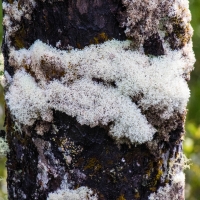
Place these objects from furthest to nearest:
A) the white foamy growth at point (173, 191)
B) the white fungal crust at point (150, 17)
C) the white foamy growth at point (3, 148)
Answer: the white foamy growth at point (3, 148), the white foamy growth at point (173, 191), the white fungal crust at point (150, 17)

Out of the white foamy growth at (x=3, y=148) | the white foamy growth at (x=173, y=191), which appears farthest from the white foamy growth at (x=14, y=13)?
the white foamy growth at (x=173, y=191)

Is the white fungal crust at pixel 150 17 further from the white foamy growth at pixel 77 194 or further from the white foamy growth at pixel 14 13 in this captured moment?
the white foamy growth at pixel 77 194

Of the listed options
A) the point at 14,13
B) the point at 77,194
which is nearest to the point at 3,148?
the point at 77,194

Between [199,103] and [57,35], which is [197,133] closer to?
[199,103]

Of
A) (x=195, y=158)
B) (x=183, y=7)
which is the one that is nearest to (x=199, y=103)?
(x=195, y=158)

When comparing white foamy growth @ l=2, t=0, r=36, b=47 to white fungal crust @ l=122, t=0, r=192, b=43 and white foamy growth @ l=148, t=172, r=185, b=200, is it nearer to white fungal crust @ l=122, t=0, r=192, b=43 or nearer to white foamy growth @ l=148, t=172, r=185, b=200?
white fungal crust @ l=122, t=0, r=192, b=43

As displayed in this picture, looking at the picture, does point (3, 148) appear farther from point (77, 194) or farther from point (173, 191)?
point (173, 191)
